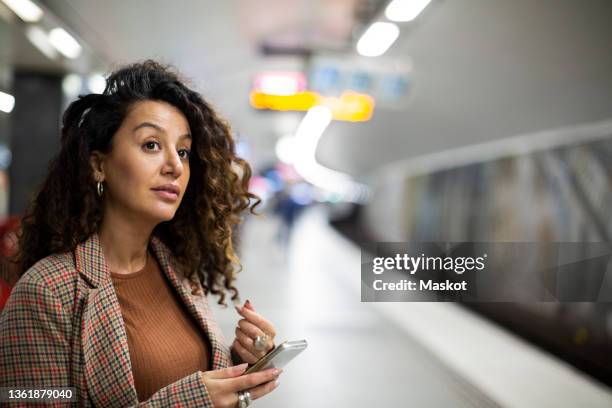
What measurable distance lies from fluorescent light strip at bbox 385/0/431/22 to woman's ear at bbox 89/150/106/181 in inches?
103

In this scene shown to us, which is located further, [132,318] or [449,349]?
[449,349]

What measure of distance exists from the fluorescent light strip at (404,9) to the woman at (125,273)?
2.26 metres

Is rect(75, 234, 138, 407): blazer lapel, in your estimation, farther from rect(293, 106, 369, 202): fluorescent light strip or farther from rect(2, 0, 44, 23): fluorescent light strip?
rect(293, 106, 369, 202): fluorescent light strip

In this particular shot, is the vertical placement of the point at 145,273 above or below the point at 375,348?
above

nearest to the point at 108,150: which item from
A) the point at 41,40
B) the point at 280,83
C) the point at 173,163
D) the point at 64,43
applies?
the point at 173,163

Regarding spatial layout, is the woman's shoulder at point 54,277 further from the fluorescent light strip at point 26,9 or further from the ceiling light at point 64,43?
the ceiling light at point 64,43

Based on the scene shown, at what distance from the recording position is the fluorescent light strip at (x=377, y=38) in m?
4.09

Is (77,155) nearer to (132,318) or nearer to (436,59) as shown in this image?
(132,318)

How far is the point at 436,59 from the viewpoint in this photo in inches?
290

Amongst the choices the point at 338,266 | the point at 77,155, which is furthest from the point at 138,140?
the point at 338,266

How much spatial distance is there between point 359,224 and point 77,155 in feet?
93.7

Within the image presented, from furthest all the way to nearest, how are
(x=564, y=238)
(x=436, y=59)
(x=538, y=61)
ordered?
(x=436, y=59) < (x=564, y=238) < (x=538, y=61)

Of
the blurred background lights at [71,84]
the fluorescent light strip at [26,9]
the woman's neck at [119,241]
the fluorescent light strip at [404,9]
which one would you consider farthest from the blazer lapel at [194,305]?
the blurred background lights at [71,84]

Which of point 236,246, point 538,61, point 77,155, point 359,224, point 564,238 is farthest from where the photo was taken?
point 359,224
